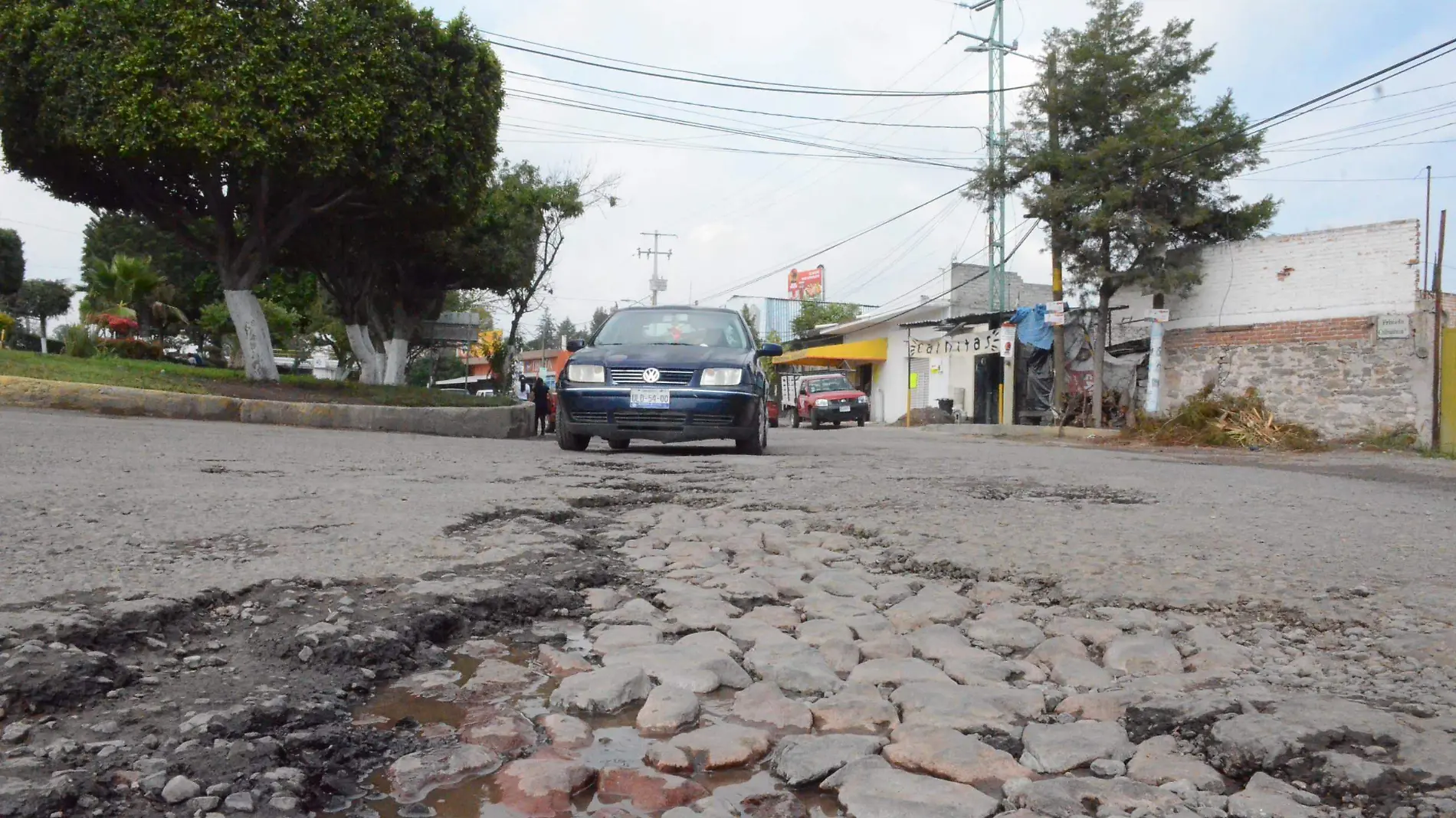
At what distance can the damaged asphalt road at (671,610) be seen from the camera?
1368 millimetres

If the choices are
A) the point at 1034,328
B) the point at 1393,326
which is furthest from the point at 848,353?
the point at 1393,326

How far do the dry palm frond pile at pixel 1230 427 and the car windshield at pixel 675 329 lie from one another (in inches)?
399

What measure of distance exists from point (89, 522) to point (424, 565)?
1.04 metres

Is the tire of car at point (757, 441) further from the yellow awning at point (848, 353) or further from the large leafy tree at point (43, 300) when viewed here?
the large leafy tree at point (43, 300)

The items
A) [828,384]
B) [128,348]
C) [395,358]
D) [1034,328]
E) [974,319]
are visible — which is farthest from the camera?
[828,384]

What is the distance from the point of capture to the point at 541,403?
15422 millimetres

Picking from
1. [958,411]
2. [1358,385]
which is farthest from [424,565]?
[958,411]

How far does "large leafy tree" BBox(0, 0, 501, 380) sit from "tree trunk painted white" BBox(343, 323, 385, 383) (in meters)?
5.43

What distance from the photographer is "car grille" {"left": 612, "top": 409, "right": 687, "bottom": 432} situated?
7641mm

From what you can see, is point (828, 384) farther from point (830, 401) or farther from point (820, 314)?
point (820, 314)

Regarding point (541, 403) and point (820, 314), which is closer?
point (541, 403)

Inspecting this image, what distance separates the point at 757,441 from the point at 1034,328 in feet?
52.7

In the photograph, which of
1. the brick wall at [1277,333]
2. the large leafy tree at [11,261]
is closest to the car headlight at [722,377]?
the brick wall at [1277,333]

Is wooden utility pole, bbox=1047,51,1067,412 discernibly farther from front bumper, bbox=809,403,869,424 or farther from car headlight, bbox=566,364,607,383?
car headlight, bbox=566,364,607,383
